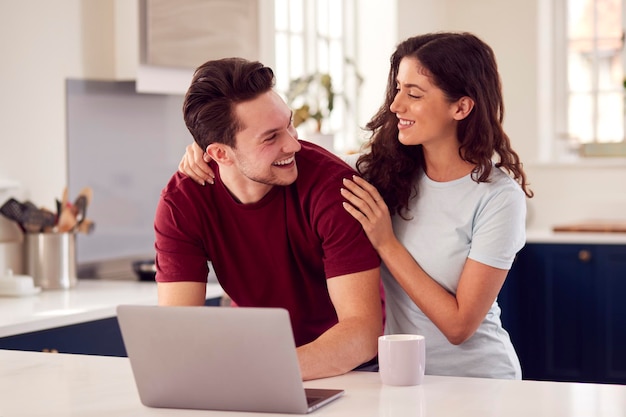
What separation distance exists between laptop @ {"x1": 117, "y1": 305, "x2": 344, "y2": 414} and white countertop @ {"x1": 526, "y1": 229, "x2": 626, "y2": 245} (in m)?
3.50

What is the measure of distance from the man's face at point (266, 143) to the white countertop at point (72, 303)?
911mm

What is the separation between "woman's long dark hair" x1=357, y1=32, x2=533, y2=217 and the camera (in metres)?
2.26

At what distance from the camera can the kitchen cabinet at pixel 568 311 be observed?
487 cm

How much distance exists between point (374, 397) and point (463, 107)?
33.9 inches

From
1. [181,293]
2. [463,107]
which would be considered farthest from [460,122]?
[181,293]

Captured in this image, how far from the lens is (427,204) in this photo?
7.56 feet

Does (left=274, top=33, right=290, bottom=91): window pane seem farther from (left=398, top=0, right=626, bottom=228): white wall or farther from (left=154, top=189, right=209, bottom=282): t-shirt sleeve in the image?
(left=154, top=189, right=209, bottom=282): t-shirt sleeve

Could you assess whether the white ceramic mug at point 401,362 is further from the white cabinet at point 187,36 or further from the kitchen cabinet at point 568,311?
the kitchen cabinet at point 568,311

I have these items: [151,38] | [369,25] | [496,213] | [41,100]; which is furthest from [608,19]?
[496,213]

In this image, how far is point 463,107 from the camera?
2283 mm

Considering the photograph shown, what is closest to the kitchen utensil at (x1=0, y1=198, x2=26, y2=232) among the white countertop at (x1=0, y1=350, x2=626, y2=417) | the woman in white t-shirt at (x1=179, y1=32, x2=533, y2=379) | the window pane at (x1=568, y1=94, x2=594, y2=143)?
the woman in white t-shirt at (x1=179, y1=32, x2=533, y2=379)

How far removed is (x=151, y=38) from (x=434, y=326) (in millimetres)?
1841

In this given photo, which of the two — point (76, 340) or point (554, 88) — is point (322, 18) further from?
point (76, 340)

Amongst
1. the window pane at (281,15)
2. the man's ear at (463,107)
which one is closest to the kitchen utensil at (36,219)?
the man's ear at (463,107)
